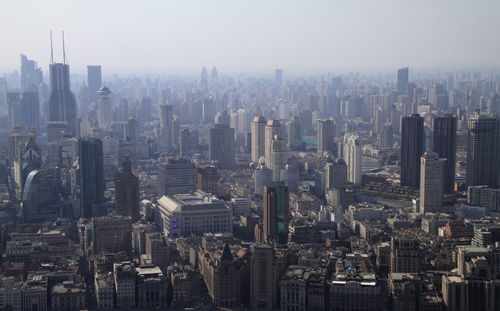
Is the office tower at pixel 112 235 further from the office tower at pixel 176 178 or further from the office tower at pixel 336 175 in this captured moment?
the office tower at pixel 336 175

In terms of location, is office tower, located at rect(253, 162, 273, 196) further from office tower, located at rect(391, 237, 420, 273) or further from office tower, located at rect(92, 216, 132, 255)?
office tower, located at rect(391, 237, 420, 273)

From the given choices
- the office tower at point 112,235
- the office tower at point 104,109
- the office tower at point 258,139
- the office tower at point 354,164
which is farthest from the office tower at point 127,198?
the office tower at point 104,109

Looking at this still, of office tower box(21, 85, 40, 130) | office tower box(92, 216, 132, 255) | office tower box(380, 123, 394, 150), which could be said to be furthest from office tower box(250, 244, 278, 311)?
office tower box(21, 85, 40, 130)

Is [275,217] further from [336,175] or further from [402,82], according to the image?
[402,82]

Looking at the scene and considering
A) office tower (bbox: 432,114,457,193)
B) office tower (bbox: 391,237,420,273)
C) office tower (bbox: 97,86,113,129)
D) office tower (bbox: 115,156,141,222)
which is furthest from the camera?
office tower (bbox: 97,86,113,129)

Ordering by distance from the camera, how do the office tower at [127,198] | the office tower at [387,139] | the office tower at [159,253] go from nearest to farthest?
the office tower at [159,253] → the office tower at [127,198] → the office tower at [387,139]

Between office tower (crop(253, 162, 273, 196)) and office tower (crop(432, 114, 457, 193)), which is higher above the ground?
office tower (crop(432, 114, 457, 193))

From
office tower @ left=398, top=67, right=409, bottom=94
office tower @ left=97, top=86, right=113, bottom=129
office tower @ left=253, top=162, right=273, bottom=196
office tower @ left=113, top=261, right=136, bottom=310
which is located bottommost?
office tower @ left=113, top=261, right=136, bottom=310
